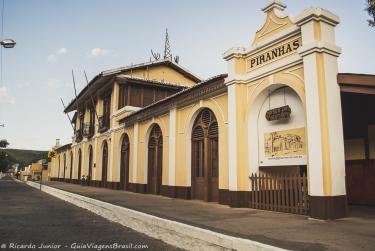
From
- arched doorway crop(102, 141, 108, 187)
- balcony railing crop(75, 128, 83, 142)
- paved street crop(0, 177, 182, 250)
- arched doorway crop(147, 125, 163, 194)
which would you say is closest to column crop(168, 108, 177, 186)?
arched doorway crop(147, 125, 163, 194)

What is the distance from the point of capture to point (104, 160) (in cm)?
2366

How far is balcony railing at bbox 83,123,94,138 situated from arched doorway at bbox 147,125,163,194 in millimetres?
11736

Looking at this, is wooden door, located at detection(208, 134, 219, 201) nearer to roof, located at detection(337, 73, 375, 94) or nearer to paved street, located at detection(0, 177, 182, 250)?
paved street, located at detection(0, 177, 182, 250)

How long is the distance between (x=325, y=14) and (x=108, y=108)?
18217 mm

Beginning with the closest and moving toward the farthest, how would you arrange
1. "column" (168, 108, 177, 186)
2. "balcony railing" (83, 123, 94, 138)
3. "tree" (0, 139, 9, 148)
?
"column" (168, 108, 177, 186) < "balcony railing" (83, 123, 94, 138) < "tree" (0, 139, 9, 148)

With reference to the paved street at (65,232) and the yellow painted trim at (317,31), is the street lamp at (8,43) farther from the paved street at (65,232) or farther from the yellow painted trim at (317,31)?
the yellow painted trim at (317,31)

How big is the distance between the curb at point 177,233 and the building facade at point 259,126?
135 inches

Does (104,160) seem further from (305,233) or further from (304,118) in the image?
(305,233)

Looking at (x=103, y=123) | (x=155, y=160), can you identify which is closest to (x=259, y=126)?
(x=155, y=160)

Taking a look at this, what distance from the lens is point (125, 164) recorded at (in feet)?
65.1

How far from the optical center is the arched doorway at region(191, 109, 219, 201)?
1216 cm

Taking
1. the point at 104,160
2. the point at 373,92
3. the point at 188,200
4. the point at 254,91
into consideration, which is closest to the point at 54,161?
the point at 104,160

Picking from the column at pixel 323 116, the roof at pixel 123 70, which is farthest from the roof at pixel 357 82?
the roof at pixel 123 70

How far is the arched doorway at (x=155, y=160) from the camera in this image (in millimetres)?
15979
